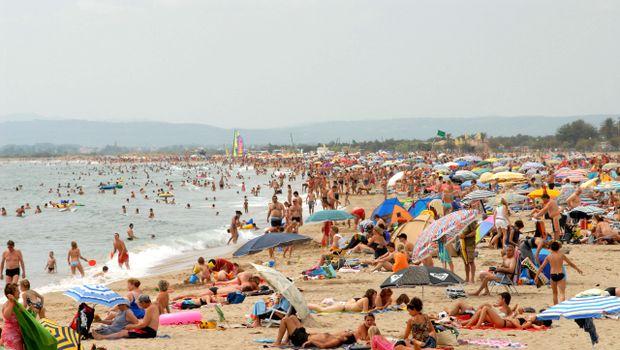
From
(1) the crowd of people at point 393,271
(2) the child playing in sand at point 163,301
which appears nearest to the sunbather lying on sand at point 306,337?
(1) the crowd of people at point 393,271

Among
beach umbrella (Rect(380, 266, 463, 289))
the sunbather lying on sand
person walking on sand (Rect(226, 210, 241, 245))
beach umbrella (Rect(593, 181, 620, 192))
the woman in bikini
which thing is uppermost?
beach umbrella (Rect(593, 181, 620, 192))

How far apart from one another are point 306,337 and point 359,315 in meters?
1.83

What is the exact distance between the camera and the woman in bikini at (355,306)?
391 inches

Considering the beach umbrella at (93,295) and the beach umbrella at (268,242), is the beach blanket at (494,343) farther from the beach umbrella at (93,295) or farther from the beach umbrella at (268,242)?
the beach umbrella at (268,242)

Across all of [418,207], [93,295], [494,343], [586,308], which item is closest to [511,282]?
[494,343]

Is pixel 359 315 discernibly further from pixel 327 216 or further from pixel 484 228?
pixel 327 216

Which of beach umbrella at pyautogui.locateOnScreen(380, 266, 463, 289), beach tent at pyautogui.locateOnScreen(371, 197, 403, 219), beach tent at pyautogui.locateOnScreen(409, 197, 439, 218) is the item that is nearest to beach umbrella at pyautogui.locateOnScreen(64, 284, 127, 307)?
beach umbrella at pyautogui.locateOnScreen(380, 266, 463, 289)

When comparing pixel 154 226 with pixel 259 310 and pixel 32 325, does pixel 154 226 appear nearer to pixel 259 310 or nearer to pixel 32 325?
pixel 259 310

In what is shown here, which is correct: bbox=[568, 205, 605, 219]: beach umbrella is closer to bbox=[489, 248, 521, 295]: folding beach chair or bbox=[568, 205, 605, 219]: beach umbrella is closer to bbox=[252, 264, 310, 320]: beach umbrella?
bbox=[489, 248, 521, 295]: folding beach chair

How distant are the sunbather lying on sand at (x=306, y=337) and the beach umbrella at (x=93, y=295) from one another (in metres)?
2.01

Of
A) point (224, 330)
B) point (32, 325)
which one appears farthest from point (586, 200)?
point (32, 325)

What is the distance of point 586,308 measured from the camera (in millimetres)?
6570

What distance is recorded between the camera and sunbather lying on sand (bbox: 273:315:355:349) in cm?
800

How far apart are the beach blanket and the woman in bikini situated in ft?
6.50
